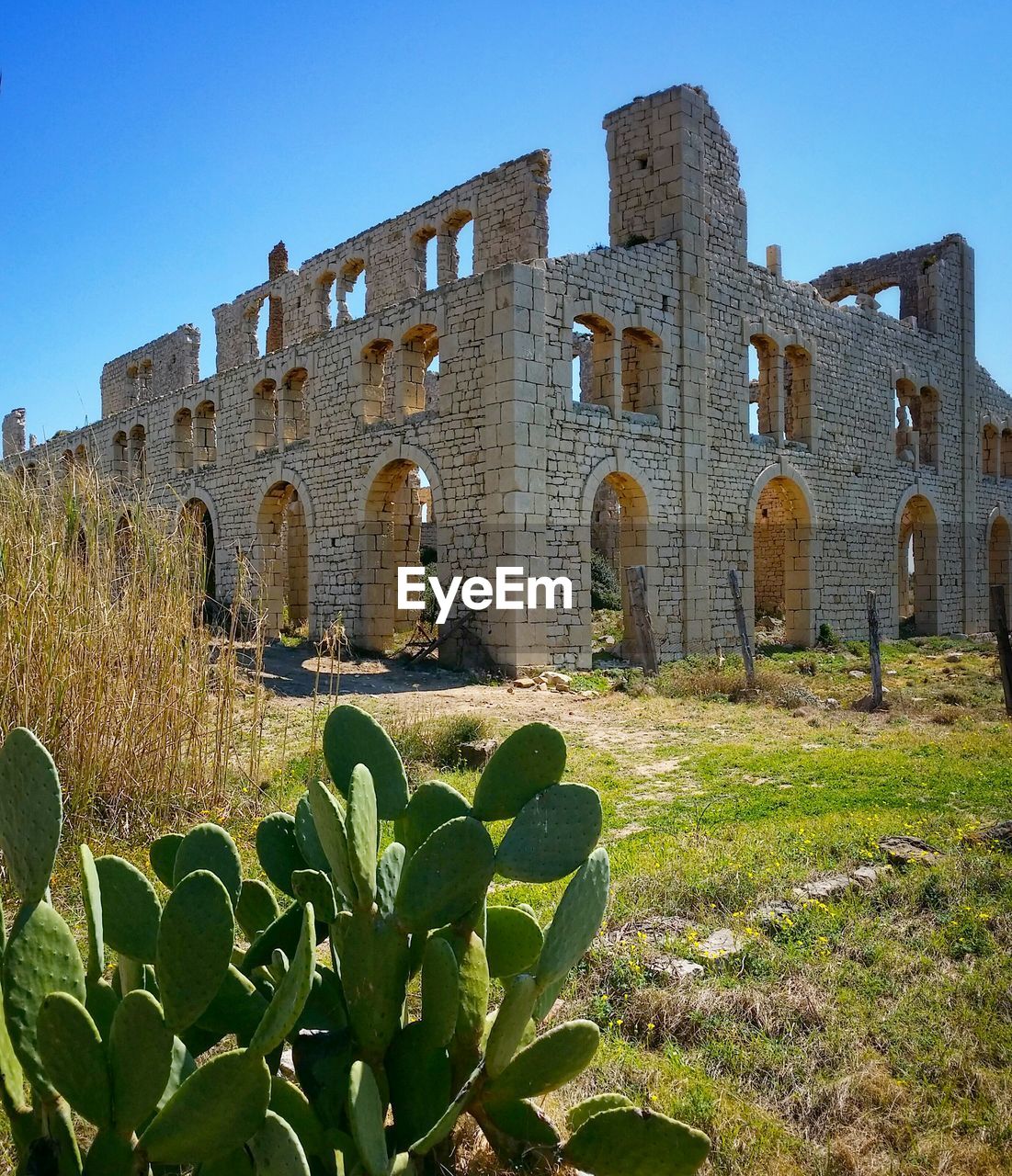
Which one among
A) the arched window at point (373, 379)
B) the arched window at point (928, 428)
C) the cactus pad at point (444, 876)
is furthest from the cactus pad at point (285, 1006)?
the arched window at point (928, 428)

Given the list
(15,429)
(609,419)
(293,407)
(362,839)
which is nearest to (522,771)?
(362,839)

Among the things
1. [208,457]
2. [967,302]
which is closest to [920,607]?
[967,302]

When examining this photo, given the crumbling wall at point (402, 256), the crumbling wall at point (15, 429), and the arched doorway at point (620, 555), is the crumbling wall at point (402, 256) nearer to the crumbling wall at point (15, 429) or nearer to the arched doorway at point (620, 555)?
the arched doorway at point (620, 555)

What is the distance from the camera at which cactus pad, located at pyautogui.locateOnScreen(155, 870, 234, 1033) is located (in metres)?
1.44

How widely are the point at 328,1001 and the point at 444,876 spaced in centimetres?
43

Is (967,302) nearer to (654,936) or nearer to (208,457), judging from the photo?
(208,457)

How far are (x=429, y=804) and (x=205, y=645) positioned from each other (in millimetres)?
3405

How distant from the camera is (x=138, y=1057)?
1.40m

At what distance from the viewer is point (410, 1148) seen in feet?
5.15

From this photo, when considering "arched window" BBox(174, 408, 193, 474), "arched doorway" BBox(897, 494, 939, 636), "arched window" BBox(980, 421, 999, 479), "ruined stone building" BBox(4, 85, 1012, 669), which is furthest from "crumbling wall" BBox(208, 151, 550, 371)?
"arched window" BBox(980, 421, 999, 479)

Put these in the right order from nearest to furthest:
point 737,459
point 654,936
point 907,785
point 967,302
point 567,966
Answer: point 567,966
point 654,936
point 907,785
point 737,459
point 967,302

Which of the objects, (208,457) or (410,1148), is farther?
(208,457)

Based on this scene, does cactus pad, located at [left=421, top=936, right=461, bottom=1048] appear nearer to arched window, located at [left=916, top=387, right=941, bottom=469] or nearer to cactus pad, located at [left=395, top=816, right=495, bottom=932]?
cactus pad, located at [left=395, top=816, right=495, bottom=932]

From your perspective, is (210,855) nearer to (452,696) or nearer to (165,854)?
(165,854)
